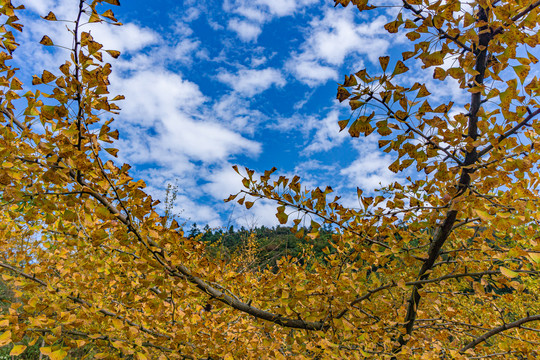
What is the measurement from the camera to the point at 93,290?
215 cm

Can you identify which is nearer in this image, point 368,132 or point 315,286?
point 368,132

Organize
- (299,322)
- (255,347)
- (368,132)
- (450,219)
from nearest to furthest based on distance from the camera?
(368,132) → (450,219) → (299,322) → (255,347)

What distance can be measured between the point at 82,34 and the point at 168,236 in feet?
3.37

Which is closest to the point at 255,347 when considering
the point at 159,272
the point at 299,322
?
the point at 299,322

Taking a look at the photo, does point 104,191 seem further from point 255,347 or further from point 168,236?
point 255,347

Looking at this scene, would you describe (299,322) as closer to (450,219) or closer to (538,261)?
Result: (450,219)

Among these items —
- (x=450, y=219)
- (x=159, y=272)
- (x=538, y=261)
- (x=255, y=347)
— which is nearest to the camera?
(x=538, y=261)

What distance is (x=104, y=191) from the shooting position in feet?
4.95

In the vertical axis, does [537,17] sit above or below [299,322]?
above

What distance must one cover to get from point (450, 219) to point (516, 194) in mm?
408

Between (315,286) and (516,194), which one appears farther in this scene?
(315,286)

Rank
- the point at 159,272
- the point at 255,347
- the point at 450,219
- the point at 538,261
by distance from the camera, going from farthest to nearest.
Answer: the point at 255,347, the point at 450,219, the point at 159,272, the point at 538,261

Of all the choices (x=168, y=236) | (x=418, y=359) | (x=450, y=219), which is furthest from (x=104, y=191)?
(x=418, y=359)

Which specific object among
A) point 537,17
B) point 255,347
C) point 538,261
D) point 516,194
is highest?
point 537,17
